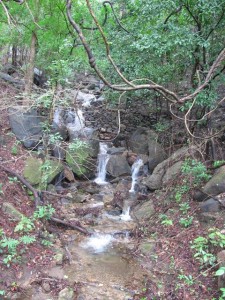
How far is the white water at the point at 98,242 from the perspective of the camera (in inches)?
291

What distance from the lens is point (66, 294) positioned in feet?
18.1

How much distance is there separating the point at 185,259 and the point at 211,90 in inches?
170

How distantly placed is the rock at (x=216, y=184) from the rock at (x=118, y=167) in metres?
4.46

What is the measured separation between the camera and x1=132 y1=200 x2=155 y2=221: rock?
883 centimetres

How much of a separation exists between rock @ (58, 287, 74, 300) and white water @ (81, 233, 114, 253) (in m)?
1.68

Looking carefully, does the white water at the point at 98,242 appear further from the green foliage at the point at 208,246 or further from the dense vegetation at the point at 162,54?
the green foliage at the point at 208,246

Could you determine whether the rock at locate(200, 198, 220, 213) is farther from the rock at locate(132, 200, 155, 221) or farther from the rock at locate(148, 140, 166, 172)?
the rock at locate(148, 140, 166, 172)

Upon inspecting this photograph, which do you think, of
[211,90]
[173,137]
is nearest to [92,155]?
[173,137]

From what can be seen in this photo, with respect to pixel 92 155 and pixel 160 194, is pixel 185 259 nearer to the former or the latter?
pixel 160 194

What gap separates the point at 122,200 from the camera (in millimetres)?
10016

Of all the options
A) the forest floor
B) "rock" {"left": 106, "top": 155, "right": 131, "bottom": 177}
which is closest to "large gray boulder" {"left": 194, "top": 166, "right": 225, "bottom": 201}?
the forest floor

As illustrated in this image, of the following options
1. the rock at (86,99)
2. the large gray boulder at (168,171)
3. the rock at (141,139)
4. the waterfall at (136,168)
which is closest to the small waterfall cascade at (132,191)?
the waterfall at (136,168)

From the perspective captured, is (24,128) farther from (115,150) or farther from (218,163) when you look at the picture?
(218,163)

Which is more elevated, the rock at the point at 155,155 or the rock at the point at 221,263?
the rock at the point at 155,155
